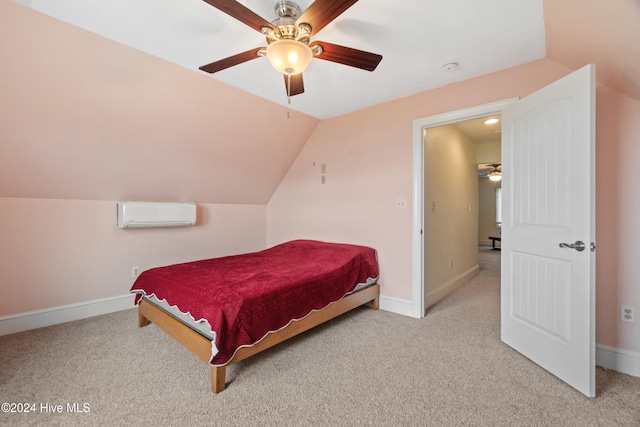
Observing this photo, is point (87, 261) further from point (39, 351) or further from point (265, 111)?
point (265, 111)

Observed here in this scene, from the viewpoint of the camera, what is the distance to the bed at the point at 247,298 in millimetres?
1749

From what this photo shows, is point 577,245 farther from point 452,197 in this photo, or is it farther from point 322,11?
point 452,197

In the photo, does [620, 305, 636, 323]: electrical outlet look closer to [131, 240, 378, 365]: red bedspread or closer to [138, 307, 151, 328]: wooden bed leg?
[131, 240, 378, 365]: red bedspread

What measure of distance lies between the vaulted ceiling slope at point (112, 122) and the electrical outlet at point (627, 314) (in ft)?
11.2

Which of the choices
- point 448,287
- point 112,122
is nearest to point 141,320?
point 112,122

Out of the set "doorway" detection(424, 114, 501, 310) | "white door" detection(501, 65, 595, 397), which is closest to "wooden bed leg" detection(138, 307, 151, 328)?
"doorway" detection(424, 114, 501, 310)

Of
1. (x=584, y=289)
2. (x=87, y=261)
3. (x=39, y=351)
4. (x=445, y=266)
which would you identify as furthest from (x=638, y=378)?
(x=87, y=261)

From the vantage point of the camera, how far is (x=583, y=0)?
1.45m

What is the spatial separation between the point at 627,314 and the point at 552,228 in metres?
0.79

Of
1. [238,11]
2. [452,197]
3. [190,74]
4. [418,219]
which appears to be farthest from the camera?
[452,197]

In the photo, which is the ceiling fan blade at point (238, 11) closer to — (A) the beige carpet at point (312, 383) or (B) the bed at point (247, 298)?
(B) the bed at point (247, 298)

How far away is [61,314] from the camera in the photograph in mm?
2736

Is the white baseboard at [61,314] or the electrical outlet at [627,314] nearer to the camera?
the electrical outlet at [627,314]

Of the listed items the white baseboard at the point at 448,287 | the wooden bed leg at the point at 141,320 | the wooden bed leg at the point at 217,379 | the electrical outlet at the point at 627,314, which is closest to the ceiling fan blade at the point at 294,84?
the wooden bed leg at the point at 217,379
